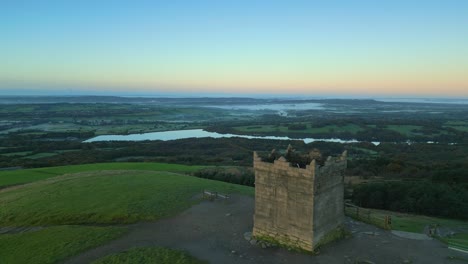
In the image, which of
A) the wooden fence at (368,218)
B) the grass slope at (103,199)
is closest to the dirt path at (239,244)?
the wooden fence at (368,218)

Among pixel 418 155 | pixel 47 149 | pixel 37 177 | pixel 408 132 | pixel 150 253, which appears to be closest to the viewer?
pixel 150 253

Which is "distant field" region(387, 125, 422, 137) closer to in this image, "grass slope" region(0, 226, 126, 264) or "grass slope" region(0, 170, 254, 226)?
"grass slope" region(0, 170, 254, 226)

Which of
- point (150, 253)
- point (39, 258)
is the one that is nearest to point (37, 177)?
point (39, 258)

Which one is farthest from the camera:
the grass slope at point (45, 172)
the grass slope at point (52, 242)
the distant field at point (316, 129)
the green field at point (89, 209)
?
the distant field at point (316, 129)

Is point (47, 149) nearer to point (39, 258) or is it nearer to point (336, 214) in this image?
point (39, 258)

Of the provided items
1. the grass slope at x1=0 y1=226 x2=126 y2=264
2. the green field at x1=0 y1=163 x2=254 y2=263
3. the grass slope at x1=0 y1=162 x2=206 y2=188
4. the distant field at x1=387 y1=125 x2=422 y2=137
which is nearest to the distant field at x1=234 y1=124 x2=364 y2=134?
the distant field at x1=387 y1=125 x2=422 y2=137

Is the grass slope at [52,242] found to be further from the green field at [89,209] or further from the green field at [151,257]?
the green field at [151,257]
